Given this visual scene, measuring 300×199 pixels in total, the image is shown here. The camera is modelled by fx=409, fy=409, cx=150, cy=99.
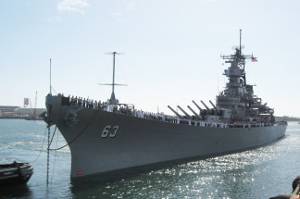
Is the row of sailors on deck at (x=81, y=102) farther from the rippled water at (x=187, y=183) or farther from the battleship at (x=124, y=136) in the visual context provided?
the rippled water at (x=187, y=183)

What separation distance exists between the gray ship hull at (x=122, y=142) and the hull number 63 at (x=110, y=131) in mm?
57

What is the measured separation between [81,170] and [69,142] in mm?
1620

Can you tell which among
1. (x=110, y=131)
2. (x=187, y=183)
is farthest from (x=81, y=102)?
(x=187, y=183)

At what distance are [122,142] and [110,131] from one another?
124 cm

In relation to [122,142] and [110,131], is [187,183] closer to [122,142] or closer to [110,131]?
[122,142]

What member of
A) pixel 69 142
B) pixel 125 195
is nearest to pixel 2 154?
pixel 69 142

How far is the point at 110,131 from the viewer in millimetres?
22281

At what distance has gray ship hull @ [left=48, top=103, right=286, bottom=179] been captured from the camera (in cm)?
2131

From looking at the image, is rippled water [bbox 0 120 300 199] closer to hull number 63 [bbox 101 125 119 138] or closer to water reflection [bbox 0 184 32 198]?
water reflection [bbox 0 184 32 198]

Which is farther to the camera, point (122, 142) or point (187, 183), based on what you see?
point (122, 142)

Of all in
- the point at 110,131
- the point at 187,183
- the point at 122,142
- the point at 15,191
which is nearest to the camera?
the point at 15,191

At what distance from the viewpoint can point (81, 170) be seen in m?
21.6

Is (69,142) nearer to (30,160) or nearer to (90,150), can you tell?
(90,150)

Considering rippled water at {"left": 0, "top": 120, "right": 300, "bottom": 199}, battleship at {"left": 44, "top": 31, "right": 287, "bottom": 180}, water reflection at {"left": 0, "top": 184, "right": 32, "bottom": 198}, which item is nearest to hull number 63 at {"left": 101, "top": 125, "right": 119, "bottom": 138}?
battleship at {"left": 44, "top": 31, "right": 287, "bottom": 180}
